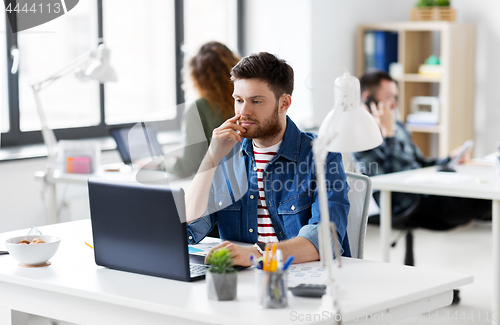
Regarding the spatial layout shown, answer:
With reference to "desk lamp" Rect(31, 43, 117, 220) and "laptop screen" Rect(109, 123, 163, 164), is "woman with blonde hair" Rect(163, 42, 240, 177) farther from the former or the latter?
"laptop screen" Rect(109, 123, 163, 164)

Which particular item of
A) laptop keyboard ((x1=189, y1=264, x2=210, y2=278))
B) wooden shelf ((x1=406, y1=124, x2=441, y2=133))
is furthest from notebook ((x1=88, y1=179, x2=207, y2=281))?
wooden shelf ((x1=406, y1=124, x2=441, y2=133))

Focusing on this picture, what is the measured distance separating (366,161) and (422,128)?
1.63 metres

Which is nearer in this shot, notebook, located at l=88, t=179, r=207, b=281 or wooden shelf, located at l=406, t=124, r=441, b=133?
notebook, located at l=88, t=179, r=207, b=281

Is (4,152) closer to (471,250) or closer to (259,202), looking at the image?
(259,202)

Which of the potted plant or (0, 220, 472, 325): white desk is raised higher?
the potted plant

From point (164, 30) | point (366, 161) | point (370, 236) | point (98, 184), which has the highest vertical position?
point (164, 30)

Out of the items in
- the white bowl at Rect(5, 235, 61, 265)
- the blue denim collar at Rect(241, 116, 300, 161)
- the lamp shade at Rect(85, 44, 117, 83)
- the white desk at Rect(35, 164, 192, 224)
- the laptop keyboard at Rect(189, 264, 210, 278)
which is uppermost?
the lamp shade at Rect(85, 44, 117, 83)

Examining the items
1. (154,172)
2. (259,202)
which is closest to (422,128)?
(259,202)

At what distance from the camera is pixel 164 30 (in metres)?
4.62

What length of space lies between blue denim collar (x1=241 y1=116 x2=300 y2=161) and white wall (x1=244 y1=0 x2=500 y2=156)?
2786 millimetres

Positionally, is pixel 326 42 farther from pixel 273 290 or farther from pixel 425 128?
pixel 273 290

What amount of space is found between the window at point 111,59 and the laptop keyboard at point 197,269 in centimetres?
241

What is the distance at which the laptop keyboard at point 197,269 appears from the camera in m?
1.63

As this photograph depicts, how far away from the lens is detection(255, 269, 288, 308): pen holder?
1.38 meters
